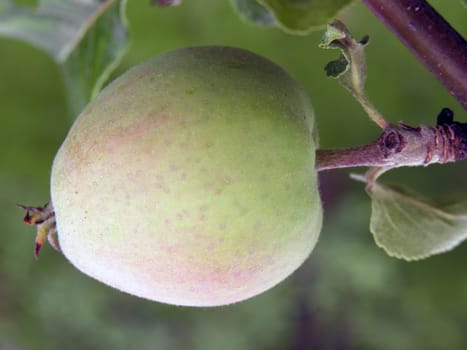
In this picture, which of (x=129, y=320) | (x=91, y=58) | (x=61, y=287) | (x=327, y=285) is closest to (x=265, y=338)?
(x=327, y=285)

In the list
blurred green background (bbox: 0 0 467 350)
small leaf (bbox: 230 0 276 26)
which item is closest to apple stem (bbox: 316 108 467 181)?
small leaf (bbox: 230 0 276 26)

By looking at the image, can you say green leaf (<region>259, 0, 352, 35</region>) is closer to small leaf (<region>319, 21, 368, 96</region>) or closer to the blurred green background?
small leaf (<region>319, 21, 368, 96</region>)

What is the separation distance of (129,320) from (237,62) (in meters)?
3.41

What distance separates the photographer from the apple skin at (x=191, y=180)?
0.85 meters

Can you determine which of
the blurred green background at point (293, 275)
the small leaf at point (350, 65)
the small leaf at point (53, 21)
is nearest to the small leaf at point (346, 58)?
the small leaf at point (350, 65)

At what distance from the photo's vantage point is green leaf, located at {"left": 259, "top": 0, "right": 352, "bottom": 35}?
0.76 meters

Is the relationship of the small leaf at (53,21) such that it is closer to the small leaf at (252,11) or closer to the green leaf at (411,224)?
the small leaf at (252,11)

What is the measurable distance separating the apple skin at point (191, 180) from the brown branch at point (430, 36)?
0.18m

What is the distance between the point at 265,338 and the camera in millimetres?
3951

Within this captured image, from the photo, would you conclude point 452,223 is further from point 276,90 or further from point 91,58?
point 91,58

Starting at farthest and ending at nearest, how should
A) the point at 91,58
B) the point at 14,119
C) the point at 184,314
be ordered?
the point at 184,314
the point at 14,119
the point at 91,58

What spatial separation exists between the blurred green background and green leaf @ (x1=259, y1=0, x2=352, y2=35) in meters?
1.45

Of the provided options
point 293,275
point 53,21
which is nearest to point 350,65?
point 53,21

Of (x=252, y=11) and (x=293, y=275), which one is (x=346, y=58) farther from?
(x=293, y=275)
